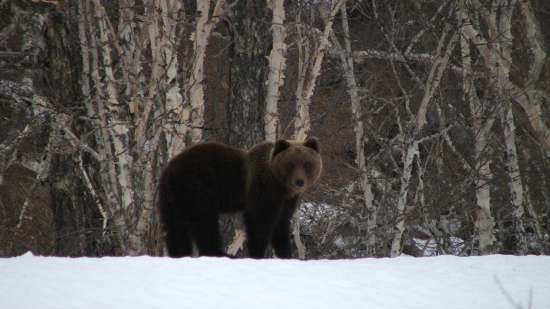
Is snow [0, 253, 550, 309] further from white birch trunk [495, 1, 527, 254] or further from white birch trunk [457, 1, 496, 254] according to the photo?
white birch trunk [495, 1, 527, 254]

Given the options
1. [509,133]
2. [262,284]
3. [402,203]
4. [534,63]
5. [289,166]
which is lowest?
[262,284]

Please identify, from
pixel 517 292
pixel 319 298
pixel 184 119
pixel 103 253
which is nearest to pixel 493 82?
pixel 184 119

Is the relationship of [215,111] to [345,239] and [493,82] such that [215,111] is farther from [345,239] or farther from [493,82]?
[493,82]

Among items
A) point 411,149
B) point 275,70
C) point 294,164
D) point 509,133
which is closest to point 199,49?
point 275,70

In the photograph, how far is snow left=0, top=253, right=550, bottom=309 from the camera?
4328 mm

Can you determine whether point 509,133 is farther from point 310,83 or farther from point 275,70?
point 275,70

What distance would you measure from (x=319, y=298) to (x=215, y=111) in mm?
9955

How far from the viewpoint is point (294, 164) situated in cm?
766

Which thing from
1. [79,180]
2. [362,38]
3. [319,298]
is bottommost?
[319,298]

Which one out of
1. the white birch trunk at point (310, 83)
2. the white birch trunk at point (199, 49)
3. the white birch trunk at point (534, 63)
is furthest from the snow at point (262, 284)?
the white birch trunk at point (534, 63)

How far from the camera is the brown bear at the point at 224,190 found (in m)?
7.52

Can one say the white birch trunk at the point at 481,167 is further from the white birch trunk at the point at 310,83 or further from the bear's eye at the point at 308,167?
the bear's eye at the point at 308,167

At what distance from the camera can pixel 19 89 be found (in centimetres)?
1164

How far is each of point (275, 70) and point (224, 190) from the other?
7.16ft
